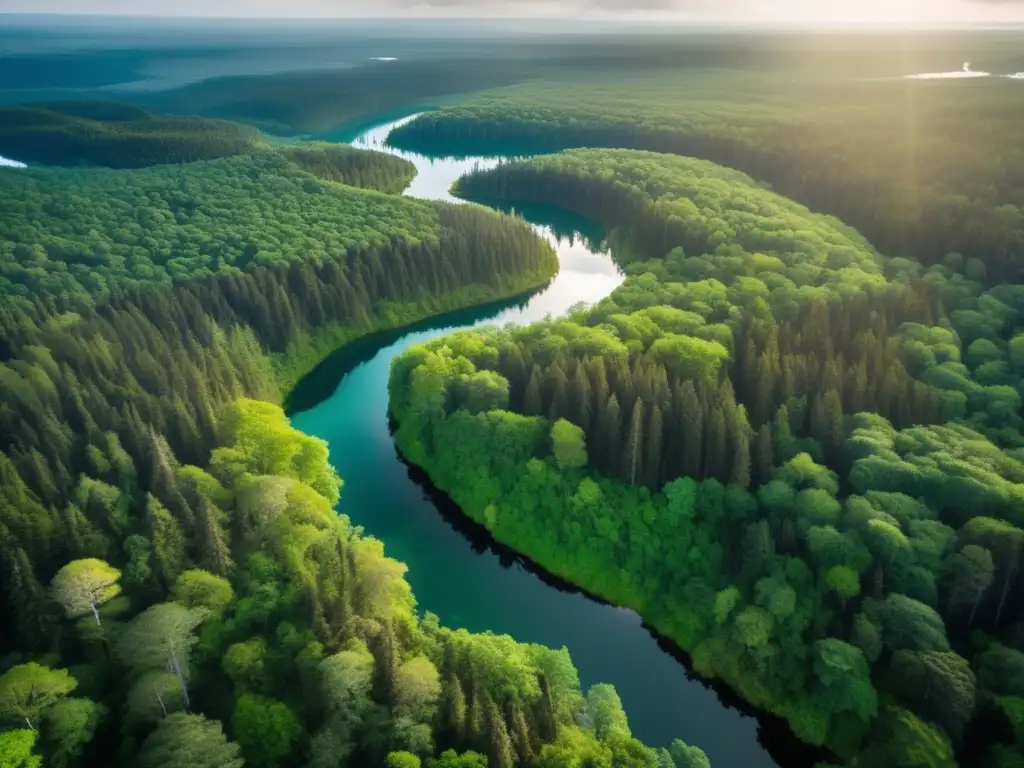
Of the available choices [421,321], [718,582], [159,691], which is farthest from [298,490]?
[421,321]

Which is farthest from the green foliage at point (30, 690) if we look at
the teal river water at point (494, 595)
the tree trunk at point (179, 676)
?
the teal river water at point (494, 595)

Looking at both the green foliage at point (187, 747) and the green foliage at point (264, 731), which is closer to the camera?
the green foliage at point (187, 747)

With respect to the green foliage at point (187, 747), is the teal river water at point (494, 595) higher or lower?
lower

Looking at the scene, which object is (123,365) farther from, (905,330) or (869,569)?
(905,330)

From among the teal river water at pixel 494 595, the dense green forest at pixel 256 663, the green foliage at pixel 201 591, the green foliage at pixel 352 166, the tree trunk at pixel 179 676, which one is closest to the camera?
the dense green forest at pixel 256 663

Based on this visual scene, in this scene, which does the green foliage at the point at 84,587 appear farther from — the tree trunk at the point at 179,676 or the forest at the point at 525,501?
the tree trunk at the point at 179,676

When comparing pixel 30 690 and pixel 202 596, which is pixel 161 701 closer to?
pixel 30 690

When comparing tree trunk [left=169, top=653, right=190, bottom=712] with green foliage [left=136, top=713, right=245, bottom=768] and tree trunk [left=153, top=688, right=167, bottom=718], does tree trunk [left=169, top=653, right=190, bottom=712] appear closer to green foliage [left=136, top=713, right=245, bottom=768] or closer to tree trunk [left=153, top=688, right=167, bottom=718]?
tree trunk [left=153, top=688, right=167, bottom=718]
